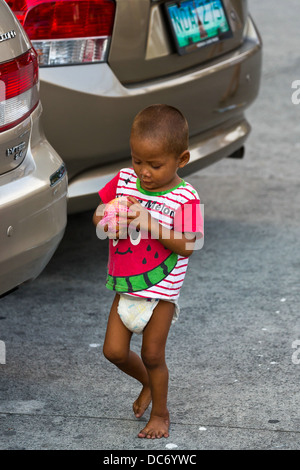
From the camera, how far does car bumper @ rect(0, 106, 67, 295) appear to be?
114 inches

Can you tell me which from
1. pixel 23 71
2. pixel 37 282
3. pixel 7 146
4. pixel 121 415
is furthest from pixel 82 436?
pixel 37 282

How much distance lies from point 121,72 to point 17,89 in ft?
3.68

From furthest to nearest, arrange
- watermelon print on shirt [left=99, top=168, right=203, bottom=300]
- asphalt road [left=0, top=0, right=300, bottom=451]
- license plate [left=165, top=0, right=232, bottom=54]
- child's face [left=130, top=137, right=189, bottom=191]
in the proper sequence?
license plate [left=165, top=0, right=232, bottom=54]
asphalt road [left=0, top=0, right=300, bottom=451]
watermelon print on shirt [left=99, top=168, right=203, bottom=300]
child's face [left=130, top=137, right=189, bottom=191]

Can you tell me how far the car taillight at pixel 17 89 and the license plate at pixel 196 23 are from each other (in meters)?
1.29

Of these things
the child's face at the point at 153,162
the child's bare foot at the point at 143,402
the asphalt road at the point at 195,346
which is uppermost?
the child's face at the point at 153,162

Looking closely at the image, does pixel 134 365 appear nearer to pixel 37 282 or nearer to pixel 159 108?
pixel 159 108

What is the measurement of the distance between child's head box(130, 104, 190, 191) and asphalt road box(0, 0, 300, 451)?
2.90 feet

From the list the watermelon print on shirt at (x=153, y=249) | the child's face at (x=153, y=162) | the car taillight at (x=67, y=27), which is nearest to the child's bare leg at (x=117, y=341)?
the watermelon print on shirt at (x=153, y=249)

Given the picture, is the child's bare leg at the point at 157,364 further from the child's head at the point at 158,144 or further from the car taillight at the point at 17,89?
the car taillight at the point at 17,89

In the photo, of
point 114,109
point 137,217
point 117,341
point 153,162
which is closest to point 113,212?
point 137,217

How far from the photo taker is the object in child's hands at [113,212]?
110 inches

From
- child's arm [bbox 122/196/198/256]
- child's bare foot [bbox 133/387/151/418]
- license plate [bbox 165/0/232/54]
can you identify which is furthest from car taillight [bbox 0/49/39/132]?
license plate [bbox 165/0/232/54]

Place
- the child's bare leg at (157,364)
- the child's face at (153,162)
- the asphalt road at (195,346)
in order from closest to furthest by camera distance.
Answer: the child's face at (153,162) → the child's bare leg at (157,364) → the asphalt road at (195,346)

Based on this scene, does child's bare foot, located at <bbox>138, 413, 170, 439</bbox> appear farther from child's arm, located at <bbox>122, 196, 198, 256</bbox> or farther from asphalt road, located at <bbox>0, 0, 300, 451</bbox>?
child's arm, located at <bbox>122, 196, 198, 256</bbox>
